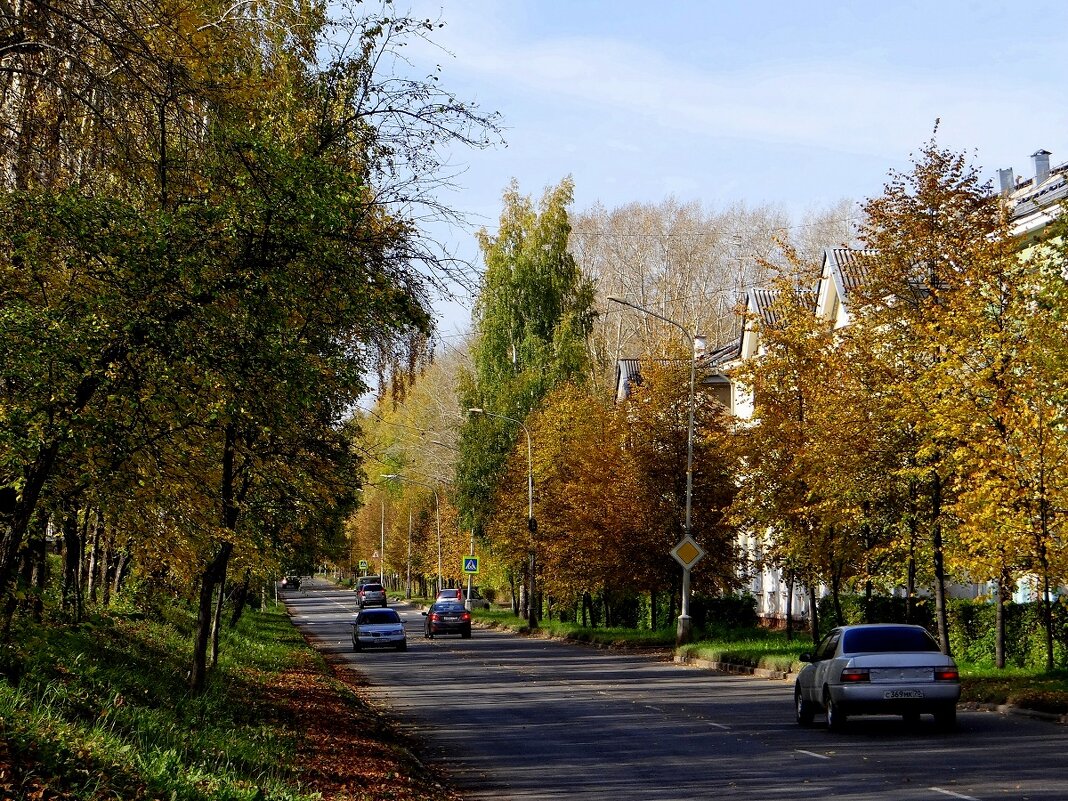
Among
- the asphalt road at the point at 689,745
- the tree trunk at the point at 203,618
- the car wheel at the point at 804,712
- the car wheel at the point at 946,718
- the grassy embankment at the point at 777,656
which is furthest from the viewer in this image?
the grassy embankment at the point at 777,656

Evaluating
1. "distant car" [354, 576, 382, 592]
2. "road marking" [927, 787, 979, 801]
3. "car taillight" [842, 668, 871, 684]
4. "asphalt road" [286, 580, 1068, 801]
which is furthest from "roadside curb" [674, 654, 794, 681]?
"distant car" [354, 576, 382, 592]

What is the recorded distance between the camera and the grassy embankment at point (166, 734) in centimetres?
859

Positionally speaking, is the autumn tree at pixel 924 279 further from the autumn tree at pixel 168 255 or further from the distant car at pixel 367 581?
the distant car at pixel 367 581

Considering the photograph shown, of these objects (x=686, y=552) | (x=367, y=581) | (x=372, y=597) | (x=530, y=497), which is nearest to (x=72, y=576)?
(x=686, y=552)

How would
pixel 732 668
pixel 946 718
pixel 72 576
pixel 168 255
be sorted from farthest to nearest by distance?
1. pixel 732 668
2. pixel 72 576
3. pixel 946 718
4. pixel 168 255

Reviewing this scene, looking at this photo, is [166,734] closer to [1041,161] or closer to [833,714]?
[833,714]

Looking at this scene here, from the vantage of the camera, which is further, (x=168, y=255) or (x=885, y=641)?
(x=885, y=641)

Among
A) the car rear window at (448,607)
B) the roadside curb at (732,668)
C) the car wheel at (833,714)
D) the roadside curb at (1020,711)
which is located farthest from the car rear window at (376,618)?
the car wheel at (833,714)

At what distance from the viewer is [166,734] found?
1166 cm

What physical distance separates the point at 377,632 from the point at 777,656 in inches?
713

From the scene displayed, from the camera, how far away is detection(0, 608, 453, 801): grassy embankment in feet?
28.2

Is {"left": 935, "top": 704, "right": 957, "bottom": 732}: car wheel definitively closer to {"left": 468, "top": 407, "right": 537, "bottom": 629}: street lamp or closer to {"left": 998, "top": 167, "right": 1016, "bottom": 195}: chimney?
{"left": 998, "top": 167, "right": 1016, "bottom": 195}: chimney

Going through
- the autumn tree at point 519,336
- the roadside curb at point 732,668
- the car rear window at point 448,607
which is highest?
the autumn tree at point 519,336

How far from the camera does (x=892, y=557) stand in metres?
30.3
